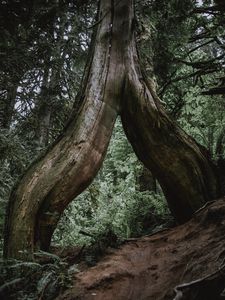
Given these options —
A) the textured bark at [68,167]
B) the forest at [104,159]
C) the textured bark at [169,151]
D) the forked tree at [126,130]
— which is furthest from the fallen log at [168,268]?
the textured bark at [68,167]

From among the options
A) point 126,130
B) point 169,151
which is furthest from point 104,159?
point 169,151

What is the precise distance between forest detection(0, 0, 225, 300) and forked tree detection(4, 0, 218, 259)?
0.06 ft

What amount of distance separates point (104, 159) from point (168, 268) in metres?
2.40

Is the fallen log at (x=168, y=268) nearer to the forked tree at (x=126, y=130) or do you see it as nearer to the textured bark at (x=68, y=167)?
the forked tree at (x=126, y=130)

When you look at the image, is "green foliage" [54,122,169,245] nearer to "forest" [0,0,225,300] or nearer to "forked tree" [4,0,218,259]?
"forest" [0,0,225,300]

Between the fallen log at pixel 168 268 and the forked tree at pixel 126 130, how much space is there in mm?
716

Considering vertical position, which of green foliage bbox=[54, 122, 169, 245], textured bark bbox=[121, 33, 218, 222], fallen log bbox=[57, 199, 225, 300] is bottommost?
fallen log bbox=[57, 199, 225, 300]

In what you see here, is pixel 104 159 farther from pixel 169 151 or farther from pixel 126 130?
pixel 169 151

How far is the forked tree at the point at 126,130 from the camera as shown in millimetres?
5156

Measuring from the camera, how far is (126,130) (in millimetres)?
6281

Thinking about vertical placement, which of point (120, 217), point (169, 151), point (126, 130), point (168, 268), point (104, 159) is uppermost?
point (126, 130)

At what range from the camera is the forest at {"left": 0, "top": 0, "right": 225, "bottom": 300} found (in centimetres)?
409

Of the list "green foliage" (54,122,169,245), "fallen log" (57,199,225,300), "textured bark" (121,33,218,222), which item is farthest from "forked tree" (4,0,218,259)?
"green foliage" (54,122,169,245)

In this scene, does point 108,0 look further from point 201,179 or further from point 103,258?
point 103,258
